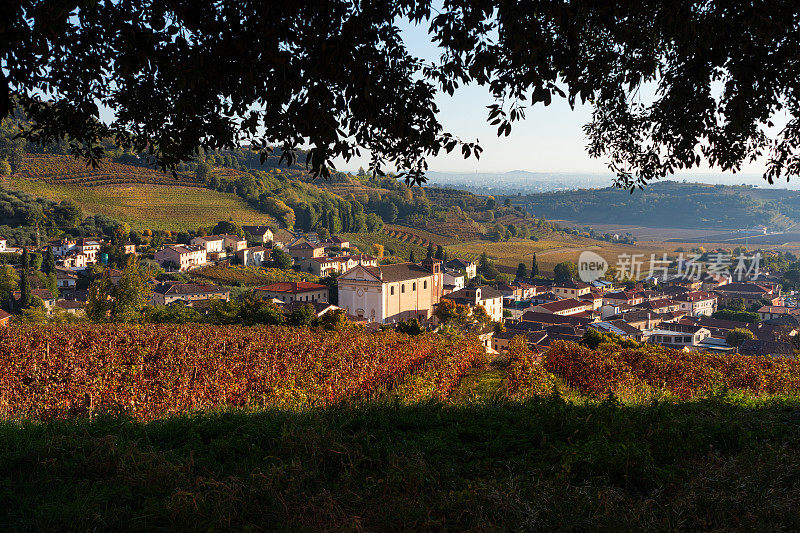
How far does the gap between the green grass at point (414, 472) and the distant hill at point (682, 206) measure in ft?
536

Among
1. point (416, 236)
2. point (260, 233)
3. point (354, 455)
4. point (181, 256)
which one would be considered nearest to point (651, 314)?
point (181, 256)

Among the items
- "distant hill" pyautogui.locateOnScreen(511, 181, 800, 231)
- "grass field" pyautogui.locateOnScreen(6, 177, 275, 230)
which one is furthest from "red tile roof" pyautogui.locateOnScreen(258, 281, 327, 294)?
"distant hill" pyautogui.locateOnScreen(511, 181, 800, 231)

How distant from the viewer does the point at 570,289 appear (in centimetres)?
6638

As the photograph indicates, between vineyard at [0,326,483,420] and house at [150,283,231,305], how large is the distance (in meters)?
37.0

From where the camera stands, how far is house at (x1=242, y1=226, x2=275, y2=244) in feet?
263

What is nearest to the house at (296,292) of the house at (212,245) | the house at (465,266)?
the house at (212,245)

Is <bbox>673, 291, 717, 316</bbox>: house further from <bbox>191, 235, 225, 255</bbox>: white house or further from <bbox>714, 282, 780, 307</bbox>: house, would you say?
<bbox>191, 235, 225, 255</bbox>: white house

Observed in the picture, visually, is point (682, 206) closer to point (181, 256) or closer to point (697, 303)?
point (697, 303)

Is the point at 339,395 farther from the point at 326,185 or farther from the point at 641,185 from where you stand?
the point at 326,185

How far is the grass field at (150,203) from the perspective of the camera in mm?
75812

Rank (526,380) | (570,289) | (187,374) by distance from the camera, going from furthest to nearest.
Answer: (570,289) → (526,380) → (187,374)

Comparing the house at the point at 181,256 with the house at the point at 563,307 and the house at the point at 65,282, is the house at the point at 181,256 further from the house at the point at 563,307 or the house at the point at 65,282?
the house at the point at 563,307

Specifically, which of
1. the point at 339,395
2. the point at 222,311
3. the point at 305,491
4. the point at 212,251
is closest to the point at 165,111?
the point at 305,491

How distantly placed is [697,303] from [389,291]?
36221 mm
